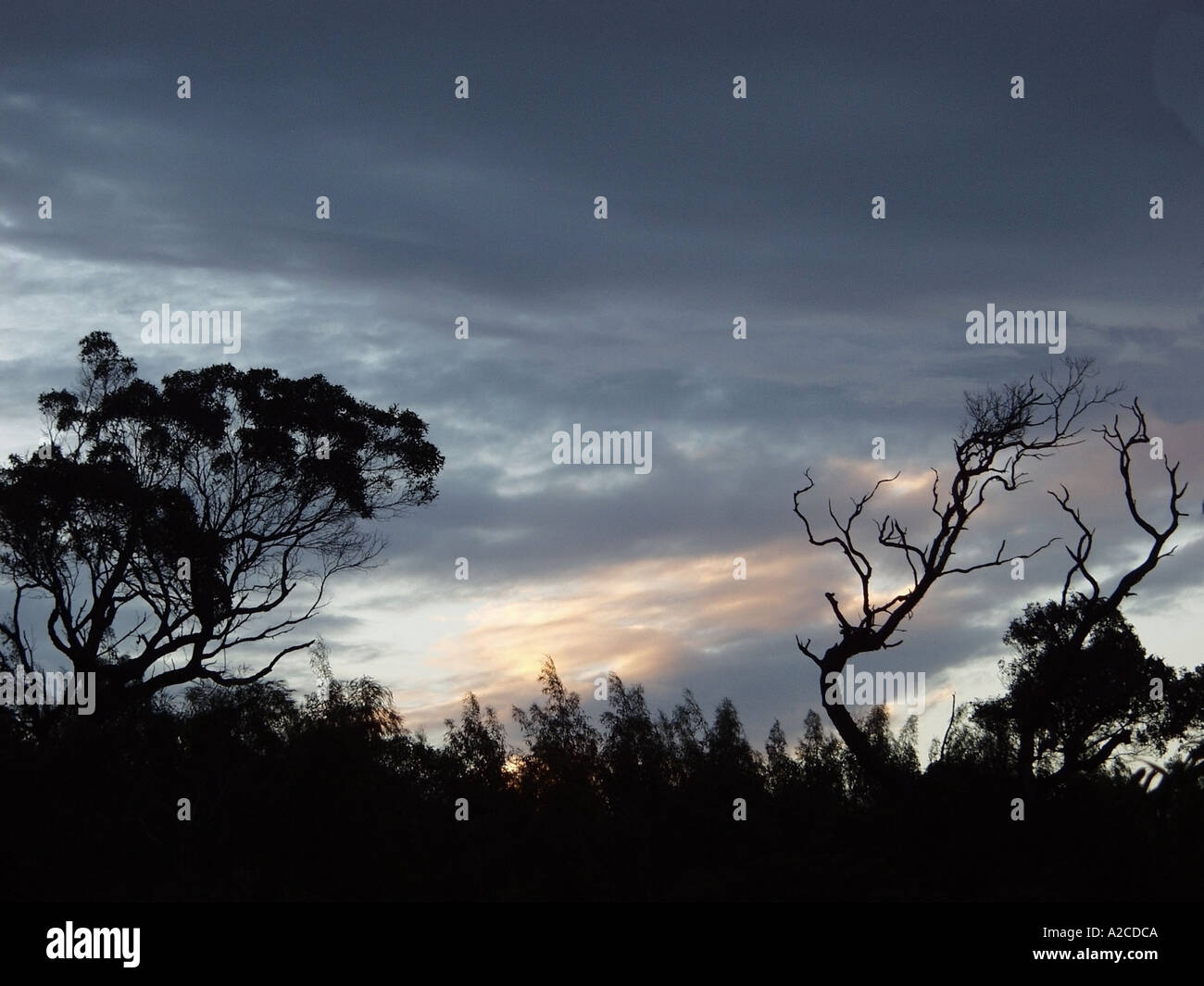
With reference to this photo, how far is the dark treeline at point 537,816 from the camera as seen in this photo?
23.9m

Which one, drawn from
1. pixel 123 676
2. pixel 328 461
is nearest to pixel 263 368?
pixel 328 461

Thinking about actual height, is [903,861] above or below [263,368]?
below

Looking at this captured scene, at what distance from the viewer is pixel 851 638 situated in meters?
23.3

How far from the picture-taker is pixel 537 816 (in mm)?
27469

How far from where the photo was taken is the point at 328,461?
2977 centimetres

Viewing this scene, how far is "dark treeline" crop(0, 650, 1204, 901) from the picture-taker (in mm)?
23922

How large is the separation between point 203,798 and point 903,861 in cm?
1462
